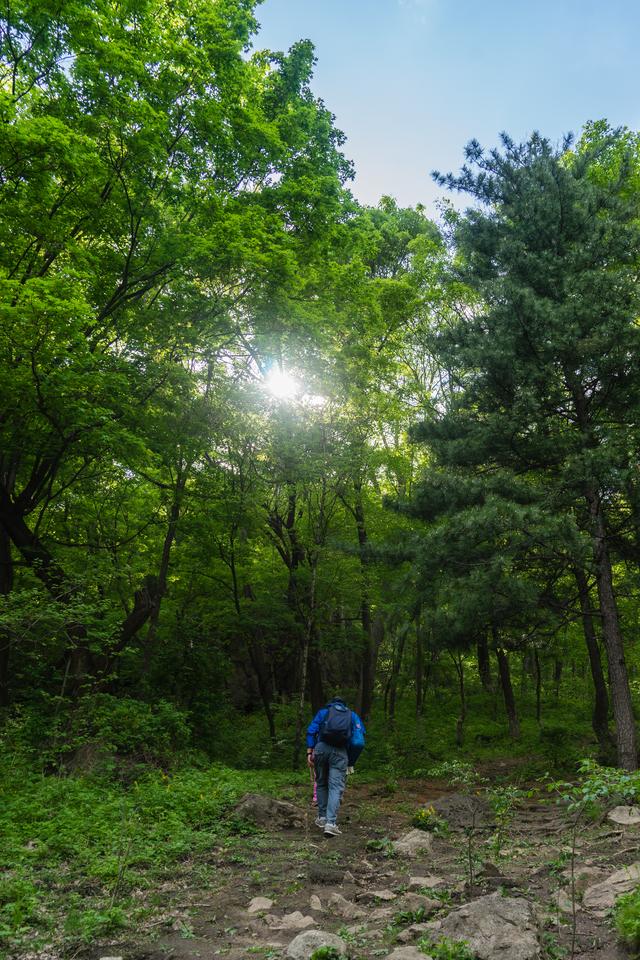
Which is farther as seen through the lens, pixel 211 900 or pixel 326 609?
pixel 326 609

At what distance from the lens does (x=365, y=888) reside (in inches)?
210

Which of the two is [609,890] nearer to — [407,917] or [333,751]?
[407,917]

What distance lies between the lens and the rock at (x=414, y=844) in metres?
6.55

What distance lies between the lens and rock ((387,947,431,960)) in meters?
3.41

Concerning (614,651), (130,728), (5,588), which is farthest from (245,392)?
(614,651)

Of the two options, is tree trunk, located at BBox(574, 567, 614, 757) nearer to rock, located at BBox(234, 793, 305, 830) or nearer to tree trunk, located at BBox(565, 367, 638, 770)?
tree trunk, located at BBox(565, 367, 638, 770)

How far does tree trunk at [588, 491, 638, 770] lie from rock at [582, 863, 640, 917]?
6015 millimetres

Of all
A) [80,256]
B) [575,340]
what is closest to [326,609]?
[575,340]

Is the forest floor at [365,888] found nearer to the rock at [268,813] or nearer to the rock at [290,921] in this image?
the rock at [290,921]

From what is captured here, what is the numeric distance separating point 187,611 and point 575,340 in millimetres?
12654

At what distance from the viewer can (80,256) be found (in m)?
9.45

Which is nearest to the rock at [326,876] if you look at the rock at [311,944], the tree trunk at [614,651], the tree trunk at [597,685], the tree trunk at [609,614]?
the rock at [311,944]

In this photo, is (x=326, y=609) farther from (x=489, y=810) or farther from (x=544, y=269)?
(x=544, y=269)

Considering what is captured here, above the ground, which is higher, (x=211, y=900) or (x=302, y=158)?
(x=302, y=158)
